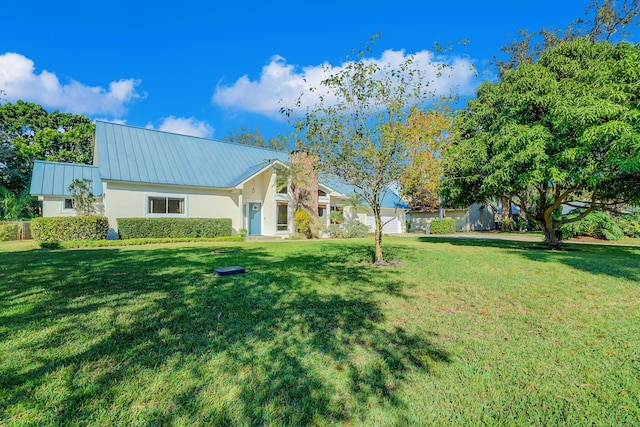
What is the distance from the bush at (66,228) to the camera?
544 inches

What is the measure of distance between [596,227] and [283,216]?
71.4 ft

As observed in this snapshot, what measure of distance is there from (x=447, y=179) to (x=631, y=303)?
9.29 m

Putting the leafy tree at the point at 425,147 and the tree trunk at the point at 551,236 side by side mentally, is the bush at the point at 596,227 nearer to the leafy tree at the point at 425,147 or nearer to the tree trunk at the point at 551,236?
the tree trunk at the point at 551,236

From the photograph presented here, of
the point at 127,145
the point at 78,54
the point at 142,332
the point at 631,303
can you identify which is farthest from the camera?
the point at 78,54

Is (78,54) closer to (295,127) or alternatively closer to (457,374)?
(295,127)

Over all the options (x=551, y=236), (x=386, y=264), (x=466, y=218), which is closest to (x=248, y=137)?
(x=466, y=218)

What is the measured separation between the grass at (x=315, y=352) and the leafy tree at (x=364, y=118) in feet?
11.8

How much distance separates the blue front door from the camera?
70.6 feet

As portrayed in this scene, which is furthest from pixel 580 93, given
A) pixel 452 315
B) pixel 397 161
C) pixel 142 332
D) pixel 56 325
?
pixel 56 325

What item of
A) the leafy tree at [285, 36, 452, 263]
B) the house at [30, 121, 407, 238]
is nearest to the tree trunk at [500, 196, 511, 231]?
the house at [30, 121, 407, 238]

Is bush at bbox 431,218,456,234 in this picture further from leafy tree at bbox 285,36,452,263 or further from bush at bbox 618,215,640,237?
leafy tree at bbox 285,36,452,263

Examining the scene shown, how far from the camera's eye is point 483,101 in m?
15.1

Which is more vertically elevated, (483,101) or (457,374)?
(483,101)

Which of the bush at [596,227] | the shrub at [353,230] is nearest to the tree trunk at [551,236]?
the bush at [596,227]
